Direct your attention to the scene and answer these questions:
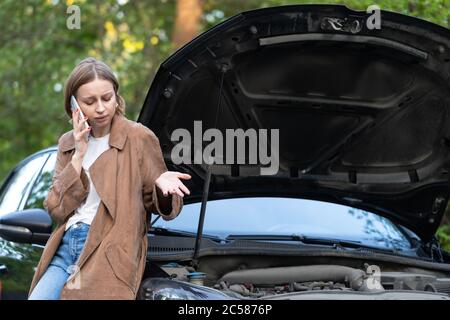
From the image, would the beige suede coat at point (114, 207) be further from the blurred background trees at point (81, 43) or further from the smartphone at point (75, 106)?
the blurred background trees at point (81, 43)

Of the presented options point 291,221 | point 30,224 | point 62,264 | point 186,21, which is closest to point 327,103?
point 291,221

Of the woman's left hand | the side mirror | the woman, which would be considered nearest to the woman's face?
the woman

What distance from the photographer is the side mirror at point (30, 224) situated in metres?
4.53

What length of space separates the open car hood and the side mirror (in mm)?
787

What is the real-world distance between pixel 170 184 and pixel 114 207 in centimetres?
27

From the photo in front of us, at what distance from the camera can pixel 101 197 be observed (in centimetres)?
360

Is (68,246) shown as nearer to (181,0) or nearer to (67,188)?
(67,188)

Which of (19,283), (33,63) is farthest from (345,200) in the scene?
(33,63)

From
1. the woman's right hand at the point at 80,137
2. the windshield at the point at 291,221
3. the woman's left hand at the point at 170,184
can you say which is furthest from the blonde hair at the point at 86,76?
the windshield at the point at 291,221

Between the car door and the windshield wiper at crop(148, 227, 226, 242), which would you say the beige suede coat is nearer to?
the windshield wiper at crop(148, 227, 226, 242)

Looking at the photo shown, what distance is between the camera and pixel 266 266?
4.61 m

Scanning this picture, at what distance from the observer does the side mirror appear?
14.9 feet

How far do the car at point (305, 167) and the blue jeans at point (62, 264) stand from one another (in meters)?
0.35

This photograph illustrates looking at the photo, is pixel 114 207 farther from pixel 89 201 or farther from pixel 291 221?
pixel 291 221
